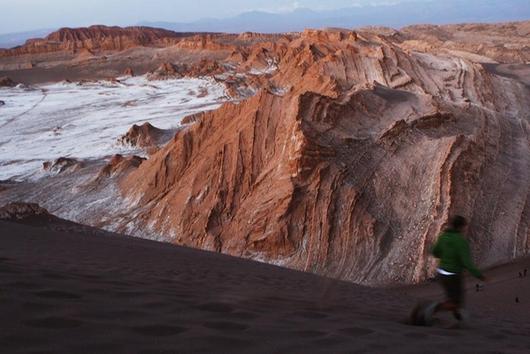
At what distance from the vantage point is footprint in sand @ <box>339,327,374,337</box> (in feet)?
11.3

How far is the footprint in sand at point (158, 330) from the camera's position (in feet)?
9.35

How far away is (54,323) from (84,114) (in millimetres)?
33770

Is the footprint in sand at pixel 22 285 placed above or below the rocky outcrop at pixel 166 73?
below

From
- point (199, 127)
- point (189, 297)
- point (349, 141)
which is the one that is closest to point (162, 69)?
point (199, 127)

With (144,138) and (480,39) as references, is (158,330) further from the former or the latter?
(480,39)

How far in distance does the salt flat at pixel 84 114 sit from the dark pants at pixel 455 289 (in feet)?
61.4

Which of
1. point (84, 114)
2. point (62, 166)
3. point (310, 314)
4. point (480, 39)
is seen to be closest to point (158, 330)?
point (310, 314)

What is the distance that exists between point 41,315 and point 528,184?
12452 mm

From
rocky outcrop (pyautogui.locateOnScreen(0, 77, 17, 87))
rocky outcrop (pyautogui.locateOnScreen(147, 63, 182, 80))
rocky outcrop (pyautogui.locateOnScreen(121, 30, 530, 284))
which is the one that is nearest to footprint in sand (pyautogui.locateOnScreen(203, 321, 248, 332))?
rocky outcrop (pyautogui.locateOnScreen(121, 30, 530, 284))

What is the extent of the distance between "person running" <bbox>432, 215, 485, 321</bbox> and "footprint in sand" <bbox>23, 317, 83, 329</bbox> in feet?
8.23

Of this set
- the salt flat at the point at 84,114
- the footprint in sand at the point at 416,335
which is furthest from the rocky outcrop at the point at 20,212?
the salt flat at the point at 84,114

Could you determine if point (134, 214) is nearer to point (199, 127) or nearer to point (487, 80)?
point (199, 127)

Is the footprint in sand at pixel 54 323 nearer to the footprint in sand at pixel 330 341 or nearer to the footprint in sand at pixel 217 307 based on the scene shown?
the footprint in sand at pixel 217 307

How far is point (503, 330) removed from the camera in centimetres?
443
